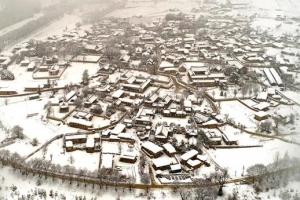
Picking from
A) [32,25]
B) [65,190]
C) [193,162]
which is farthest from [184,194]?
[32,25]

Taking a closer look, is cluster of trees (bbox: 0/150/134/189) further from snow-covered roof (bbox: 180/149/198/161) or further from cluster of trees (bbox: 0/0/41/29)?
cluster of trees (bbox: 0/0/41/29)

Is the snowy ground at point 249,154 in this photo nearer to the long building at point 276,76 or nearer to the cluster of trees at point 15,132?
the long building at point 276,76

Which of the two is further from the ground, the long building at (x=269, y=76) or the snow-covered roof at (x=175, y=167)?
the long building at (x=269, y=76)

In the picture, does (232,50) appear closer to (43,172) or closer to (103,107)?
(103,107)

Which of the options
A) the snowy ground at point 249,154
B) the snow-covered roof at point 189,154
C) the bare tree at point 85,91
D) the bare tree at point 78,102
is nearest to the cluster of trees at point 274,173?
the snowy ground at point 249,154

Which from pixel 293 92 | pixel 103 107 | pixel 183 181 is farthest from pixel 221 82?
pixel 183 181
